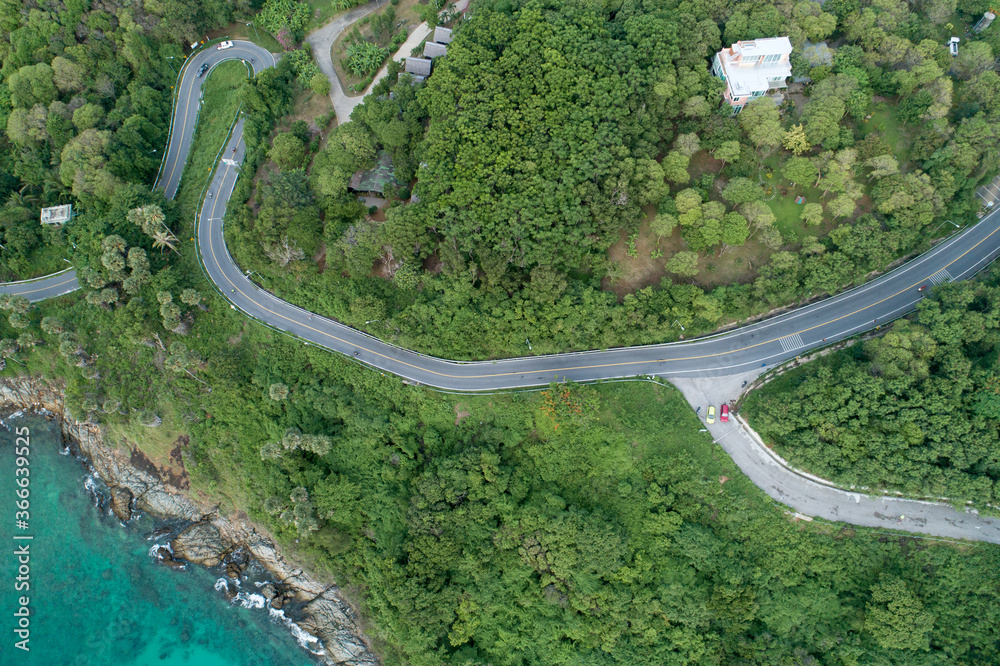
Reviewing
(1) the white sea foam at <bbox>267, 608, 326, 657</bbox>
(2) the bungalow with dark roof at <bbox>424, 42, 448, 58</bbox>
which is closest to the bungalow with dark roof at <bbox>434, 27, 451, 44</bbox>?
(2) the bungalow with dark roof at <bbox>424, 42, 448, 58</bbox>

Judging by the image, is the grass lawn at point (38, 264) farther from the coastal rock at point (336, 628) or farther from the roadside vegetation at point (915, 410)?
the roadside vegetation at point (915, 410)

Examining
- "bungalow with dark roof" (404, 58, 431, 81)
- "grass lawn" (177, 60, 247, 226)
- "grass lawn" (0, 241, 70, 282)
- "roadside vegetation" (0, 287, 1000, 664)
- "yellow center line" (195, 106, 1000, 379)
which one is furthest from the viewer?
"grass lawn" (0, 241, 70, 282)

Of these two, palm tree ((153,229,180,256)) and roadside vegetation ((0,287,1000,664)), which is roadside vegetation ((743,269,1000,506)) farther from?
palm tree ((153,229,180,256))

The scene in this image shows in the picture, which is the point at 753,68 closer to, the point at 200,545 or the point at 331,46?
the point at 331,46

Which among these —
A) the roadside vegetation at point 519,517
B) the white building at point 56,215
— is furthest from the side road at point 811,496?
the white building at point 56,215

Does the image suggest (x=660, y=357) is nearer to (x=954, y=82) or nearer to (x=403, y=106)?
(x=403, y=106)

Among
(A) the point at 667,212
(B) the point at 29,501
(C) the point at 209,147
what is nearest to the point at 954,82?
(A) the point at 667,212
